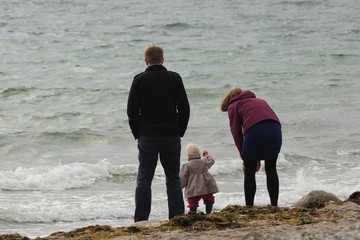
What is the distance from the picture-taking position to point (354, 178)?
1282 cm

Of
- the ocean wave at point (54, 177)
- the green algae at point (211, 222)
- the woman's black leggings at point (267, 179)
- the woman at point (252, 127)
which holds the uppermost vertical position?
the woman at point (252, 127)

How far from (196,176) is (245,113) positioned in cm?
132

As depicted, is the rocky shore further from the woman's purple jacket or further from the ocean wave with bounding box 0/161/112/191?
the ocean wave with bounding box 0/161/112/191

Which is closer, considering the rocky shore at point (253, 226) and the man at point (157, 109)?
the rocky shore at point (253, 226)

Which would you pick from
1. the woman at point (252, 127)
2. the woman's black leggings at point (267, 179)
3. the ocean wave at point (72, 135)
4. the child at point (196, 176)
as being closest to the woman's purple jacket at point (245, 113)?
the woman at point (252, 127)

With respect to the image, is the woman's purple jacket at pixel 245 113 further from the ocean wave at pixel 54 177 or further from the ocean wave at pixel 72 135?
the ocean wave at pixel 72 135

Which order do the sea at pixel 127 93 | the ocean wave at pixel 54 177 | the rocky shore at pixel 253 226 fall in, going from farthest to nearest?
the ocean wave at pixel 54 177 < the sea at pixel 127 93 < the rocky shore at pixel 253 226

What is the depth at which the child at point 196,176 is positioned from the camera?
8.77 m

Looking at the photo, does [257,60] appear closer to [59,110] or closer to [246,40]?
[246,40]

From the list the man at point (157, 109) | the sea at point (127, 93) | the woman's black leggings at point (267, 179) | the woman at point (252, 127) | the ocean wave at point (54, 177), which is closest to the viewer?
the man at point (157, 109)

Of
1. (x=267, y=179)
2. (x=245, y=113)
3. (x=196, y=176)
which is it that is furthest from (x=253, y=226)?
(x=196, y=176)

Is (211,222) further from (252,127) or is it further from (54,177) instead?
(54,177)

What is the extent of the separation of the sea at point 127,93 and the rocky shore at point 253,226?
11.4ft

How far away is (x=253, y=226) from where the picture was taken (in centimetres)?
613
